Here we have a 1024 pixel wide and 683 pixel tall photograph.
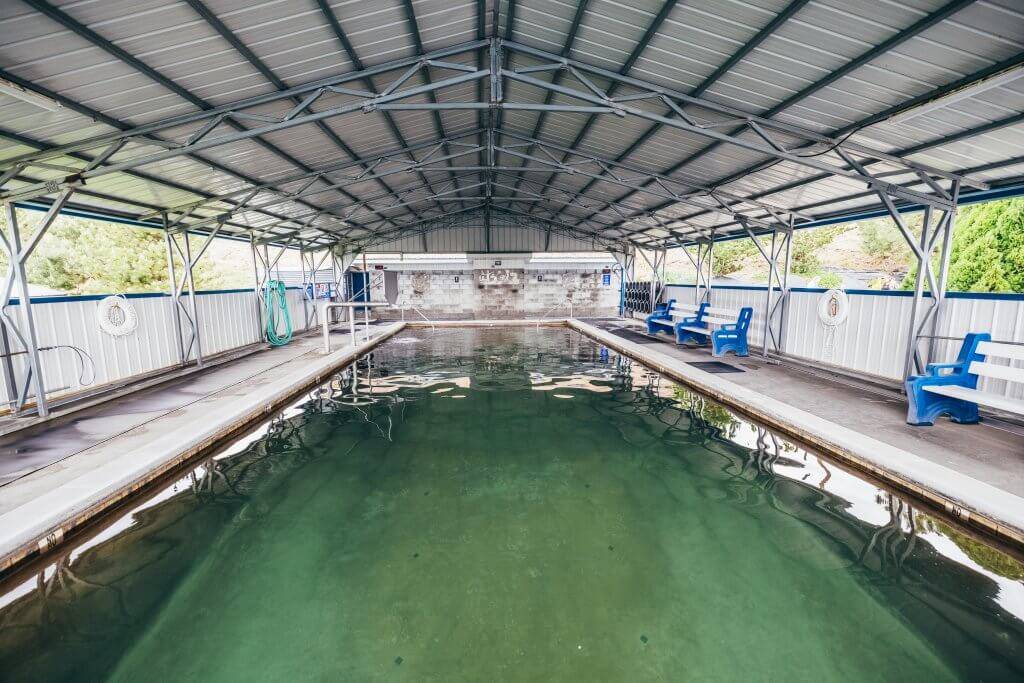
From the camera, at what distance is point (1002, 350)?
4.91 meters

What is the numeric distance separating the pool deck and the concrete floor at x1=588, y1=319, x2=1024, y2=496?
2 centimetres

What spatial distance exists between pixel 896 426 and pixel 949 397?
2.24 ft

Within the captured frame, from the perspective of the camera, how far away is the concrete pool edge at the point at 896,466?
3479 mm

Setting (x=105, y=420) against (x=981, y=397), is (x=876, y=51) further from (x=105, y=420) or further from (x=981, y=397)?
(x=105, y=420)

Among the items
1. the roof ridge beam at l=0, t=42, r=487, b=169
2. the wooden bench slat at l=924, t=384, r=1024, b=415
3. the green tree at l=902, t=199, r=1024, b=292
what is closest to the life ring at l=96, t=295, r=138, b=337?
the roof ridge beam at l=0, t=42, r=487, b=169

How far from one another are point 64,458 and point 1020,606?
8.11 m

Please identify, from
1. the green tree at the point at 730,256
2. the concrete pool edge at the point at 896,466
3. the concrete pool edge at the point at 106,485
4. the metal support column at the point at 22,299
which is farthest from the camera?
the green tree at the point at 730,256

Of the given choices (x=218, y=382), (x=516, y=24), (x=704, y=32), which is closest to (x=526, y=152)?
(x=516, y=24)

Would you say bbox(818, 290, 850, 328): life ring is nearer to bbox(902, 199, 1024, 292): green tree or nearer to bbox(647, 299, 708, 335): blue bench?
bbox(647, 299, 708, 335): blue bench

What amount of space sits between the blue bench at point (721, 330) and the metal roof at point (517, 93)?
245cm

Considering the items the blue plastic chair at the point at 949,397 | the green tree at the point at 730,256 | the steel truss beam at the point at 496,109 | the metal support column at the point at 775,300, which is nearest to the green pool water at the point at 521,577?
the blue plastic chair at the point at 949,397

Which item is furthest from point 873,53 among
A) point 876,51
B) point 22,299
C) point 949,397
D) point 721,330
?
point 22,299

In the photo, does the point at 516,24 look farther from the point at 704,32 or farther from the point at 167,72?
the point at 167,72

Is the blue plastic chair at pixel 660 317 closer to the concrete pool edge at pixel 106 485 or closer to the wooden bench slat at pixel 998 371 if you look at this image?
the wooden bench slat at pixel 998 371
